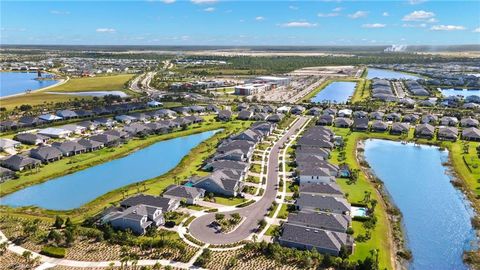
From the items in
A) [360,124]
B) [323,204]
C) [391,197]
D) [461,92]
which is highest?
[461,92]

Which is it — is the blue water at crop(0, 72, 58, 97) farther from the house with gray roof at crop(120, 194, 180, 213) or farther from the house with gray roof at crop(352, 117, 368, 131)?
the house with gray roof at crop(352, 117, 368, 131)

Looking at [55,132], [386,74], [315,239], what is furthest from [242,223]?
[386,74]

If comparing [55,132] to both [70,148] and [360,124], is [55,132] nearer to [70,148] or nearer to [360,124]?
[70,148]

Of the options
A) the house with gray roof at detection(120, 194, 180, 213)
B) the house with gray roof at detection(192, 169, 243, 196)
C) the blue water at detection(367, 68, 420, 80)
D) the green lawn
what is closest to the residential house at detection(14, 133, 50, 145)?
the house with gray roof at detection(120, 194, 180, 213)

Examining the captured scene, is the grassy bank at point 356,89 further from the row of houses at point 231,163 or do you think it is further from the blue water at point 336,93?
the row of houses at point 231,163

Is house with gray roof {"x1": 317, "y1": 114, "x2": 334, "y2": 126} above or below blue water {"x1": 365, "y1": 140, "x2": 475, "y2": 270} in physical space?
above

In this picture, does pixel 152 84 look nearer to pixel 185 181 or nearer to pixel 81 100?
pixel 81 100
